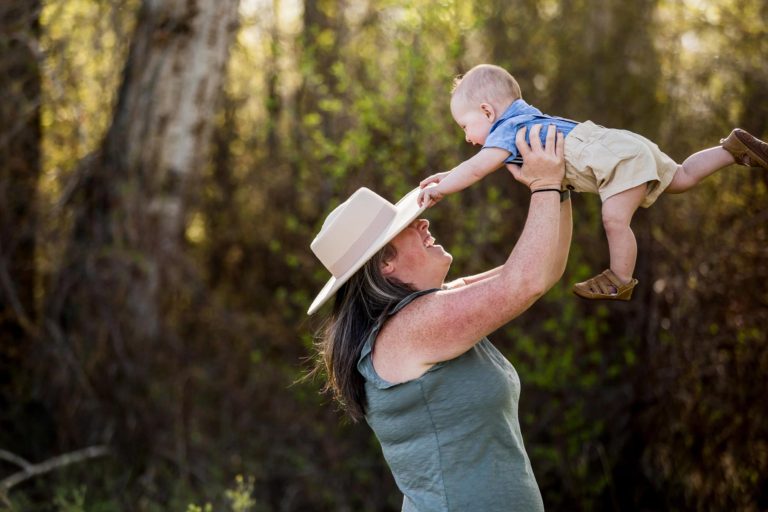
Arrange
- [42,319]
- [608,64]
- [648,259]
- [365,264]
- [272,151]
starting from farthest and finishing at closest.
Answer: [272,151] → [608,64] → [42,319] → [648,259] → [365,264]

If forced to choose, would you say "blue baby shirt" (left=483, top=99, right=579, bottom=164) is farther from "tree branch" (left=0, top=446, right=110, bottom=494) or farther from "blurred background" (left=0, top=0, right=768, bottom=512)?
"tree branch" (left=0, top=446, right=110, bottom=494)

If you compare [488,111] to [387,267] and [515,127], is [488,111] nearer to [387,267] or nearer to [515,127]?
[515,127]

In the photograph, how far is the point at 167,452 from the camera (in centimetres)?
579

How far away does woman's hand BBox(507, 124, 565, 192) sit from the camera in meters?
2.37

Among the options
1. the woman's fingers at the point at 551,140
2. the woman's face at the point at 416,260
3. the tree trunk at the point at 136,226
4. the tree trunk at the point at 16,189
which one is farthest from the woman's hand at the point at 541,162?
the tree trunk at the point at 16,189

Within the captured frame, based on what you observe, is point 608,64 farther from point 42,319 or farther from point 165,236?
point 42,319

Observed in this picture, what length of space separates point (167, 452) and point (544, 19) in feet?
14.3

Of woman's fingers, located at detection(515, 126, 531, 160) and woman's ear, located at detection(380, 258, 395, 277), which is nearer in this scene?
woman's fingers, located at detection(515, 126, 531, 160)

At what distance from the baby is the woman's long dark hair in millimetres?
277

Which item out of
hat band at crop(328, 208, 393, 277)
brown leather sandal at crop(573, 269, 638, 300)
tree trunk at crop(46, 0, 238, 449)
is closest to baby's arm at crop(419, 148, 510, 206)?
hat band at crop(328, 208, 393, 277)

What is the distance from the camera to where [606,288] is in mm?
2447

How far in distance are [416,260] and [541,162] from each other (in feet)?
1.71

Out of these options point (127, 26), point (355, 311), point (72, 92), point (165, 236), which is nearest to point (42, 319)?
point (165, 236)

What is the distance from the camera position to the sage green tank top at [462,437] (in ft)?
8.00
